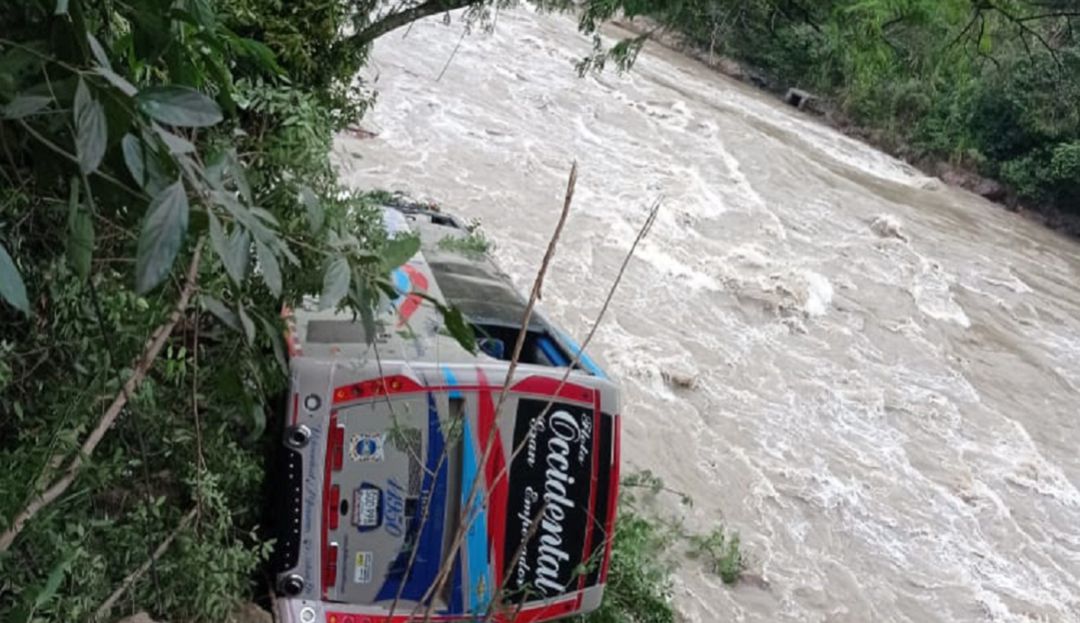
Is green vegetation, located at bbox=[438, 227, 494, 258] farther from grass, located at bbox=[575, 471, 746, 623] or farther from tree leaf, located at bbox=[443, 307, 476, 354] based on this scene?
tree leaf, located at bbox=[443, 307, 476, 354]

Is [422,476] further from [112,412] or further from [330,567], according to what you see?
[112,412]

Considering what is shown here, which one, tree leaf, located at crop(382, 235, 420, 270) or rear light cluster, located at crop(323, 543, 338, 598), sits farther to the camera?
rear light cluster, located at crop(323, 543, 338, 598)

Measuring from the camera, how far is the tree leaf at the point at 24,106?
1.38m

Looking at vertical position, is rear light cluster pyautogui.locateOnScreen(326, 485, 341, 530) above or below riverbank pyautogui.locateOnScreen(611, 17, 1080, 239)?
below

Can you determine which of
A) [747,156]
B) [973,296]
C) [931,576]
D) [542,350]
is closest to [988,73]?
[747,156]

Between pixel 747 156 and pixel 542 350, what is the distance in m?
14.5

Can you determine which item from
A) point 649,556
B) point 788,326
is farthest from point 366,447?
point 788,326

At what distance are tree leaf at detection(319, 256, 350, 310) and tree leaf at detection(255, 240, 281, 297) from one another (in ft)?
0.62

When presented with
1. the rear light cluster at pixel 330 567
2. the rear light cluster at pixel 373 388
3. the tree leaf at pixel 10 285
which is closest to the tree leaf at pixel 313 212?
the tree leaf at pixel 10 285

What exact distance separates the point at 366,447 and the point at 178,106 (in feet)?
8.68

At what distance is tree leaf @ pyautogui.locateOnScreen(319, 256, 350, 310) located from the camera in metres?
1.63

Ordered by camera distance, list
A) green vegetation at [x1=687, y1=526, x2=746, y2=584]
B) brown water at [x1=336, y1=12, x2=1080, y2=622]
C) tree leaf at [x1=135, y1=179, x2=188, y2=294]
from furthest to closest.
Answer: brown water at [x1=336, y1=12, x2=1080, y2=622]
green vegetation at [x1=687, y1=526, x2=746, y2=584]
tree leaf at [x1=135, y1=179, x2=188, y2=294]

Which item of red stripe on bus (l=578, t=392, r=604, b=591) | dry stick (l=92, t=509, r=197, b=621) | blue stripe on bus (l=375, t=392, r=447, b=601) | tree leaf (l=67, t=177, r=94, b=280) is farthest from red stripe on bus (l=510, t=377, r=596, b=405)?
tree leaf (l=67, t=177, r=94, b=280)

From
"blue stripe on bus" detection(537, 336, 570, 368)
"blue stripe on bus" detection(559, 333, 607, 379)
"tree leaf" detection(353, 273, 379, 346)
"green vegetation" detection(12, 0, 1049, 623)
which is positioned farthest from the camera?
"blue stripe on bus" detection(537, 336, 570, 368)
